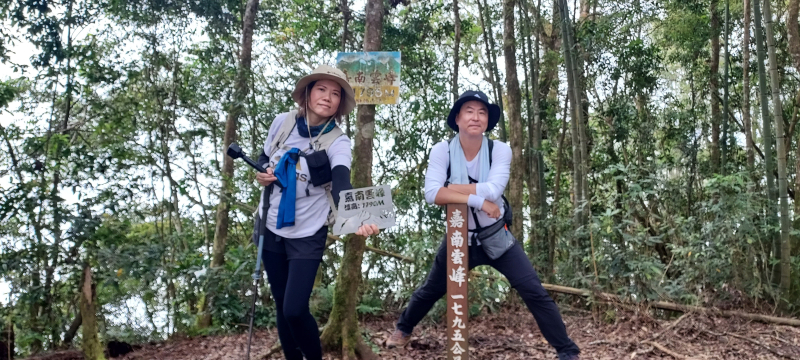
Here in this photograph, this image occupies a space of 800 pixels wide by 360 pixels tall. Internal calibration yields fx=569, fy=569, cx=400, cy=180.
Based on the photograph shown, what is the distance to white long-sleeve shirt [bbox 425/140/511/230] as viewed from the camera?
300 centimetres

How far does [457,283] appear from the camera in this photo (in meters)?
2.88

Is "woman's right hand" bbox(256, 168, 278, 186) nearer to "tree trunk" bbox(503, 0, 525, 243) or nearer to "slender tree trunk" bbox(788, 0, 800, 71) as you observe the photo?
"tree trunk" bbox(503, 0, 525, 243)

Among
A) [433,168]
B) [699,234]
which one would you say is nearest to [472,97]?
[433,168]

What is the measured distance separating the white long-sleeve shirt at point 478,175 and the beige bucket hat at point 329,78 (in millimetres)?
556

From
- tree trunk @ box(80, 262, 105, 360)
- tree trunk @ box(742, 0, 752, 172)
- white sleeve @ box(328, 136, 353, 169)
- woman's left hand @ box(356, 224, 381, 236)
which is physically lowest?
tree trunk @ box(80, 262, 105, 360)

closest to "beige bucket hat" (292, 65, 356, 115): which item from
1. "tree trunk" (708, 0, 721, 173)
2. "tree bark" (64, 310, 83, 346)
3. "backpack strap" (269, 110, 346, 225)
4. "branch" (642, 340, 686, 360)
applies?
"backpack strap" (269, 110, 346, 225)

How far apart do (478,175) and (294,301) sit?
1193 millimetres

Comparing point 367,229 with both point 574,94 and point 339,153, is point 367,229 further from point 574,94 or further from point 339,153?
point 574,94

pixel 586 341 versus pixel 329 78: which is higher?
pixel 329 78

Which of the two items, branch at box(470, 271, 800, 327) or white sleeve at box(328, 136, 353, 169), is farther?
branch at box(470, 271, 800, 327)

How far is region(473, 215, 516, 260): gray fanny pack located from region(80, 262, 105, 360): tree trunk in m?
Result: 2.32

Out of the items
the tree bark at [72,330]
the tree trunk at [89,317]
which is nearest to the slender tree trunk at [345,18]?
the tree bark at [72,330]

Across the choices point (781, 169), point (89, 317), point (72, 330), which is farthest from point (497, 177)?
point (72, 330)

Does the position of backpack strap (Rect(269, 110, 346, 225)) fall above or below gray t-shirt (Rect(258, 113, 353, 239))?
above
